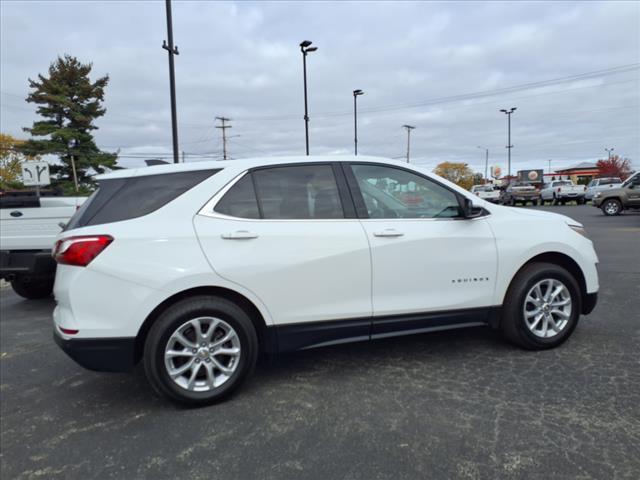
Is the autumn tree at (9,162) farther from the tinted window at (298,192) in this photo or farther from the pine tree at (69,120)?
the tinted window at (298,192)

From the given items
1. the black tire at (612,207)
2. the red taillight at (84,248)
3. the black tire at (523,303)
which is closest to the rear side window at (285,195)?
the red taillight at (84,248)

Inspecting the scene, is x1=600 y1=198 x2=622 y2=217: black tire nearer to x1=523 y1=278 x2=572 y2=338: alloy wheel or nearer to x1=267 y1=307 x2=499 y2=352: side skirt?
x1=523 y1=278 x2=572 y2=338: alloy wheel

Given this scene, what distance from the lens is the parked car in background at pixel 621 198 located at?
61.1ft

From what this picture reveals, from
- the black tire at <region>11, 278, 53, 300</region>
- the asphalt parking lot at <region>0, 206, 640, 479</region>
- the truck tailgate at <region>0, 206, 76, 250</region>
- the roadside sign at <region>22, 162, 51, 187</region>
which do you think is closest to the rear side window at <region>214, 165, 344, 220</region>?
the asphalt parking lot at <region>0, 206, 640, 479</region>

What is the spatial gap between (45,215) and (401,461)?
5.18 metres

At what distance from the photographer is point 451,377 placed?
11.2 feet

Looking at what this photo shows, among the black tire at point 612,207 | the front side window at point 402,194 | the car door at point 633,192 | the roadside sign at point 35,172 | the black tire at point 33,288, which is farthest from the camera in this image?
the black tire at point 612,207

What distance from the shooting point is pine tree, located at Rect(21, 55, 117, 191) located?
41.0 meters

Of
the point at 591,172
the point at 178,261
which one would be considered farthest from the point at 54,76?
the point at 591,172

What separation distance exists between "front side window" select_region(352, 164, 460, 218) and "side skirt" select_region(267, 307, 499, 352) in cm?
81

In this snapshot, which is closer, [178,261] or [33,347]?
[178,261]

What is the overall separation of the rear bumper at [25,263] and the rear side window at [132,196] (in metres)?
2.82

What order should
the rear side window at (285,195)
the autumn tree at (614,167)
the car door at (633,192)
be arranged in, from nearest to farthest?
the rear side window at (285,195)
the car door at (633,192)
the autumn tree at (614,167)

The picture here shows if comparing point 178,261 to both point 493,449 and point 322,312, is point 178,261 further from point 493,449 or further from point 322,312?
point 493,449
